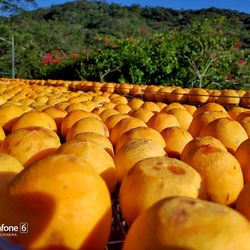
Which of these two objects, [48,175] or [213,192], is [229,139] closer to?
[213,192]

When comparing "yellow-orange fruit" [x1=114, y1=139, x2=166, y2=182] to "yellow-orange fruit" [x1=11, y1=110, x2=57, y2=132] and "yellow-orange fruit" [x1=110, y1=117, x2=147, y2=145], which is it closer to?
"yellow-orange fruit" [x1=110, y1=117, x2=147, y2=145]

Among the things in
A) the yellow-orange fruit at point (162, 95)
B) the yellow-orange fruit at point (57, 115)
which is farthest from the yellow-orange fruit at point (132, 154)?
the yellow-orange fruit at point (162, 95)

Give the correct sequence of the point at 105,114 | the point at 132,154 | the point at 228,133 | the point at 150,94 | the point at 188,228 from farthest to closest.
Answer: the point at 150,94
the point at 105,114
the point at 228,133
the point at 132,154
the point at 188,228

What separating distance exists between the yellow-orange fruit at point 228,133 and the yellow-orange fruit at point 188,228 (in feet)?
3.24

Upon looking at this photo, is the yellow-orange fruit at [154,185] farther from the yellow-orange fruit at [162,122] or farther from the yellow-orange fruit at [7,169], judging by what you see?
the yellow-orange fruit at [162,122]

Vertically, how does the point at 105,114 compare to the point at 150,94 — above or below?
above

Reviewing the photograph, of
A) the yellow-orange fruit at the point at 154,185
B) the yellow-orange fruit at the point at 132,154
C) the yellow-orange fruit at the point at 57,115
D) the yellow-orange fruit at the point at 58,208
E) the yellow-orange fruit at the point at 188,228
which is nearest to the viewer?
the yellow-orange fruit at the point at 188,228

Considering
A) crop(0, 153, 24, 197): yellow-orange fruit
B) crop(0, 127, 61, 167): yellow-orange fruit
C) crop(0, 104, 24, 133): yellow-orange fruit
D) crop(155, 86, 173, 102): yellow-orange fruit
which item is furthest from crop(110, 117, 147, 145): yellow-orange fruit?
crop(155, 86, 173, 102): yellow-orange fruit

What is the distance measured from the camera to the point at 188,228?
711 millimetres

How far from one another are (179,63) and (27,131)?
358 inches

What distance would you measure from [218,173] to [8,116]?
1340mm

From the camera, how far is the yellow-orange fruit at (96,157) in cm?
125

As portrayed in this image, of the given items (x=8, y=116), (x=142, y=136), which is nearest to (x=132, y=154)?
(x=142, y=136)

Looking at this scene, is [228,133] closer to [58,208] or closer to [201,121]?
[201,121]
